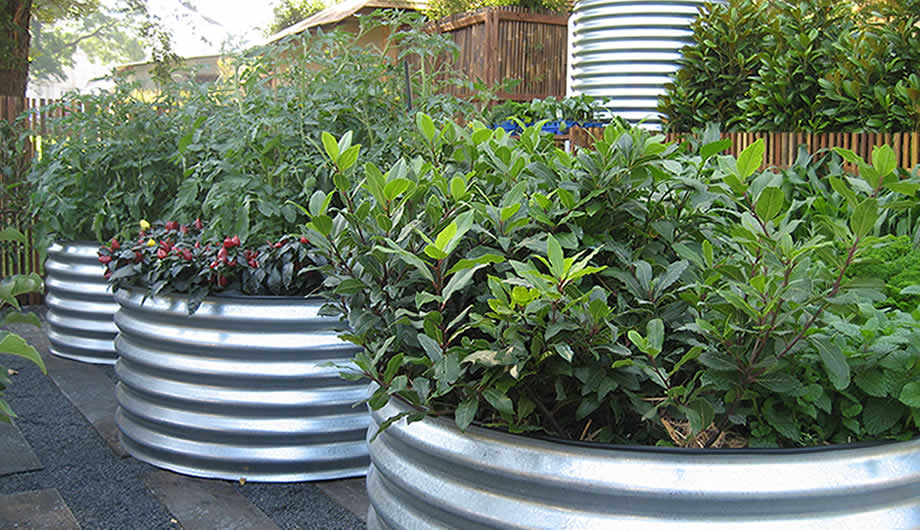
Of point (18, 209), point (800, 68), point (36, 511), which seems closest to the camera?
point (36, 511)

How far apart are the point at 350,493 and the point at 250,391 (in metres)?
0.56

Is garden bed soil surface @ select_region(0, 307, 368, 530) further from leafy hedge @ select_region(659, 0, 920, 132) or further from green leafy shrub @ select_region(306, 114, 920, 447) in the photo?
leafy hedge @ select_region(659, 0, 920, 132)

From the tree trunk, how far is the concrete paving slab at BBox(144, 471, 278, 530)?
7.07 metres

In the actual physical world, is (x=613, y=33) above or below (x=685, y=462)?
above

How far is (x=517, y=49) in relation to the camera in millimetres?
11180

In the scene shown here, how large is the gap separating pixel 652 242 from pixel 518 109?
5.67 meters

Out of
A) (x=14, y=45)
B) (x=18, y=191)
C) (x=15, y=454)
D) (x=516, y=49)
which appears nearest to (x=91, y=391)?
(x=15, y=454)

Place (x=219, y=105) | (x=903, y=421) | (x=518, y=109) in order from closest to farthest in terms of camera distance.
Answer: (x=903, y=421)
(x=219, y=105)
(x=518, y=109)

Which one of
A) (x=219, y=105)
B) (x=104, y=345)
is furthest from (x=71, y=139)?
(x=219, y=105)

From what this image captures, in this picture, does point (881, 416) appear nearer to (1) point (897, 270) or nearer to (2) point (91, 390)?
(1) point (897, 270)

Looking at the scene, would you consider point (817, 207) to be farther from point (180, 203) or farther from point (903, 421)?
point (180, 203)

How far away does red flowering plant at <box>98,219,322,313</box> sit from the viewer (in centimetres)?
327

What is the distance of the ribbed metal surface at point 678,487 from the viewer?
3.94 feet

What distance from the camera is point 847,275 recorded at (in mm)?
1600
